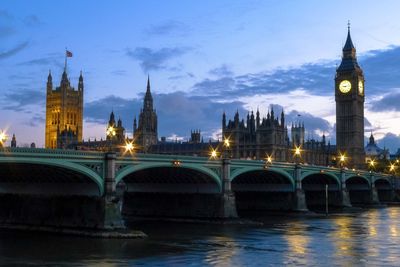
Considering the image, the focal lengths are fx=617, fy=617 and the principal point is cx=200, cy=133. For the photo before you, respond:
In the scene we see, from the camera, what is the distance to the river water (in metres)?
41.2

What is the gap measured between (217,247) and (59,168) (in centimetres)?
A: 1585

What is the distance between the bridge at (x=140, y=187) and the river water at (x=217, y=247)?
178 inches

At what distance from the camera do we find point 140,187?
269ft

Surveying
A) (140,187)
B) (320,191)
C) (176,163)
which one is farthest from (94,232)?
(320,191)

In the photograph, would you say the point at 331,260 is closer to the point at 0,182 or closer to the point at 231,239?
the point at 231,239

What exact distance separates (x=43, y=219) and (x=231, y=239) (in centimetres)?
1874

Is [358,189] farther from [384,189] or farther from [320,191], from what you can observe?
[384,189]

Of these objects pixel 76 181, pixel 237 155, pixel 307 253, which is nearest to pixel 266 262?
pixel 307 253

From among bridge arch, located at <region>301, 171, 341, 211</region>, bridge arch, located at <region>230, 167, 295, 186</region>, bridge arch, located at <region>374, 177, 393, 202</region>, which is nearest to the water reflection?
bridge arch, located at <region>230, 167, 295, 186</region>

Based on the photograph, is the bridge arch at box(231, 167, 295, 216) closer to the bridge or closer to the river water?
the bridge

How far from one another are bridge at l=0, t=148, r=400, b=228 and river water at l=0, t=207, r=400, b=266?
4.51m

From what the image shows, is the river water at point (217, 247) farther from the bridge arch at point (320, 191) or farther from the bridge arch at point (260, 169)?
the bridge arch at point (320, 191)

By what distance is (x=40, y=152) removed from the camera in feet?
167

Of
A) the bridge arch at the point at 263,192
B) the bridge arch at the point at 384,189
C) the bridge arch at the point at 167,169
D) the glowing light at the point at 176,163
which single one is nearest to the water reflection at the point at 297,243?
the bridge arch at the point at 167,169
